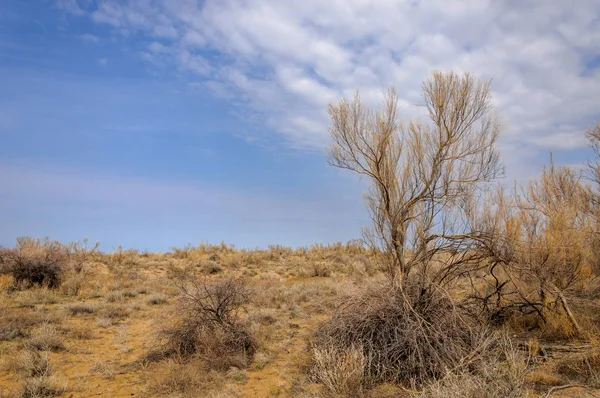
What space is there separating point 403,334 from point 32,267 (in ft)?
44.7

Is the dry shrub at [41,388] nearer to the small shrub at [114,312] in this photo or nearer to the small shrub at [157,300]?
the small shrub at [114,312]

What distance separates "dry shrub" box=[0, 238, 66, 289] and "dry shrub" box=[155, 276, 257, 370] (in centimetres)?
867

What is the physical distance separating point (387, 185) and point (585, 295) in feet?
20.2

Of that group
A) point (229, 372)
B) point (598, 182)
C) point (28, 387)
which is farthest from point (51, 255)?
point (598, 182)

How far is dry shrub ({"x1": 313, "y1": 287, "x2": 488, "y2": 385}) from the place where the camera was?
246 inches

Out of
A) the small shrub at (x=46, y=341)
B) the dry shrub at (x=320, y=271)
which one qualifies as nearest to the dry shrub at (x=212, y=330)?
the small shrub at (x=46, y=341)

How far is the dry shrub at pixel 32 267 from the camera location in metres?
14.2

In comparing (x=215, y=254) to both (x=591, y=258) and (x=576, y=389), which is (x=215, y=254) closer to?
Answer: (x=591, y=258)

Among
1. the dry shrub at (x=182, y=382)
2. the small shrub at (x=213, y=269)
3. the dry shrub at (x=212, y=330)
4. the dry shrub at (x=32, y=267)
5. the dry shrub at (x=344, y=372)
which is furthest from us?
the small shrub at (x=213, y=269)

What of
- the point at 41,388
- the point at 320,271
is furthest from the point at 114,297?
the point at 320,271

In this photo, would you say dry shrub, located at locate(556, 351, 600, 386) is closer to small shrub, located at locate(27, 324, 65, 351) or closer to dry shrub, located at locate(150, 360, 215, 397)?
dry shrub, located at locate(150, 360, 215, 397)

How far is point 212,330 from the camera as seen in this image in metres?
7.96

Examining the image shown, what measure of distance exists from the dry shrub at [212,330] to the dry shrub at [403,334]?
4.98 feet

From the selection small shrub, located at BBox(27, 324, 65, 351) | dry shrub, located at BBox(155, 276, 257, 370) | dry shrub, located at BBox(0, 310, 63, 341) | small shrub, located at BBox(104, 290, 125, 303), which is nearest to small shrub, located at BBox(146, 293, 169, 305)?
small shrub, located at BBox(104, 290, 125, 303)
